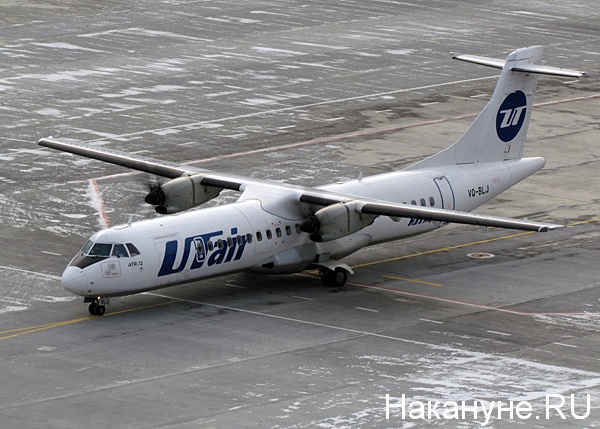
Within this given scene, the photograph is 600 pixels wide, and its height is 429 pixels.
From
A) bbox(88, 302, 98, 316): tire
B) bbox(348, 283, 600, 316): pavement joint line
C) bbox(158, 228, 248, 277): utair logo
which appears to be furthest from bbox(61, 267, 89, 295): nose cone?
bbox(348, 283, 600, 316): pavement joint line

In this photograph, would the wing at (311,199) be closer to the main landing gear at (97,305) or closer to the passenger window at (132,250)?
the passenger window at (132,250)

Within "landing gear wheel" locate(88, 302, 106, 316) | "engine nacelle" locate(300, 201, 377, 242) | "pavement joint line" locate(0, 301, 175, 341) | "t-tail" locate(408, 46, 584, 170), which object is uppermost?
"t-tail" locate(408, 46, 584, 170)

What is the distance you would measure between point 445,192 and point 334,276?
5.39 metres

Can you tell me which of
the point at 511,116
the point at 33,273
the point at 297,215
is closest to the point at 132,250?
the point at 33,273

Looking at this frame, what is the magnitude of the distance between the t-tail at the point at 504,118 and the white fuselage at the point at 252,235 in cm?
45

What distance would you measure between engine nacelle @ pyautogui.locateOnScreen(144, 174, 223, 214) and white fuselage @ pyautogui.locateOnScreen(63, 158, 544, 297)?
1.93 metres

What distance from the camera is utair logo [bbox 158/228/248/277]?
128 ft

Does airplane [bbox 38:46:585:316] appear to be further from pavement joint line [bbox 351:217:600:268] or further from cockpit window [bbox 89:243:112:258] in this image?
pavement joint line [bbox 351:217:600:268]

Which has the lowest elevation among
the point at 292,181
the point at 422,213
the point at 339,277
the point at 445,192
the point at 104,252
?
the point at 339,277

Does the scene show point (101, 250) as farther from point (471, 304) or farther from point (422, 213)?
point (471, 304)

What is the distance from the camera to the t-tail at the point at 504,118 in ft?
153

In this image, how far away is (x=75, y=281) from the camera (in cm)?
3806

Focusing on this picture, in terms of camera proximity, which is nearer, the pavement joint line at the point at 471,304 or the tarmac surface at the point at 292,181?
the tarmac surface at the point at 292,181

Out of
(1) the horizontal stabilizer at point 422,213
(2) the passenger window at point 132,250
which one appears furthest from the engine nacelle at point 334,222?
(2) the passenger window at point 132,250
